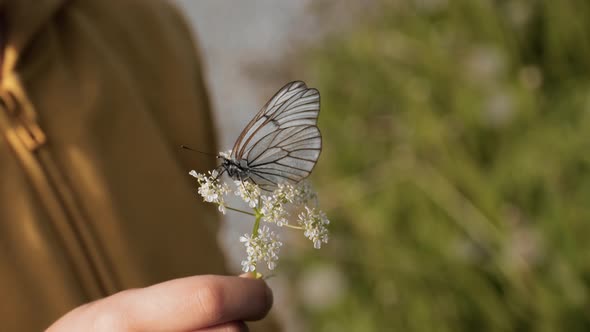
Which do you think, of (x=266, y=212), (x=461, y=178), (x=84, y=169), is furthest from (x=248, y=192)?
(x=461, y=178)

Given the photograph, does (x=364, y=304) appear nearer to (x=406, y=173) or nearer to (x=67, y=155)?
(x=406, y=173)

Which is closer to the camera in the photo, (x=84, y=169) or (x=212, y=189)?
(x=212, y=189)

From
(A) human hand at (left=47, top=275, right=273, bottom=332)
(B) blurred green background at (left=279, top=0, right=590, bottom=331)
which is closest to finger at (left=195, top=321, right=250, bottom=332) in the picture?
(A) human hand at (left=47, top=275, right=273, bottom=332)

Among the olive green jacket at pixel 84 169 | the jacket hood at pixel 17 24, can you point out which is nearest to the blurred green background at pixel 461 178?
the olive green jacket at pixel 84 169

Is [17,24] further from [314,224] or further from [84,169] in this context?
[314,224]

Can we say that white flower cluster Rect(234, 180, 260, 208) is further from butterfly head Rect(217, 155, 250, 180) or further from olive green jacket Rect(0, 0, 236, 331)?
olive green jacket Rect(0, 0, 236, 331)

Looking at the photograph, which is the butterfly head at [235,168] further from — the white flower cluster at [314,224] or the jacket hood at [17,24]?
the jacket hood at [17,24]

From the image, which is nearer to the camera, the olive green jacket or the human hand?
the human hand
